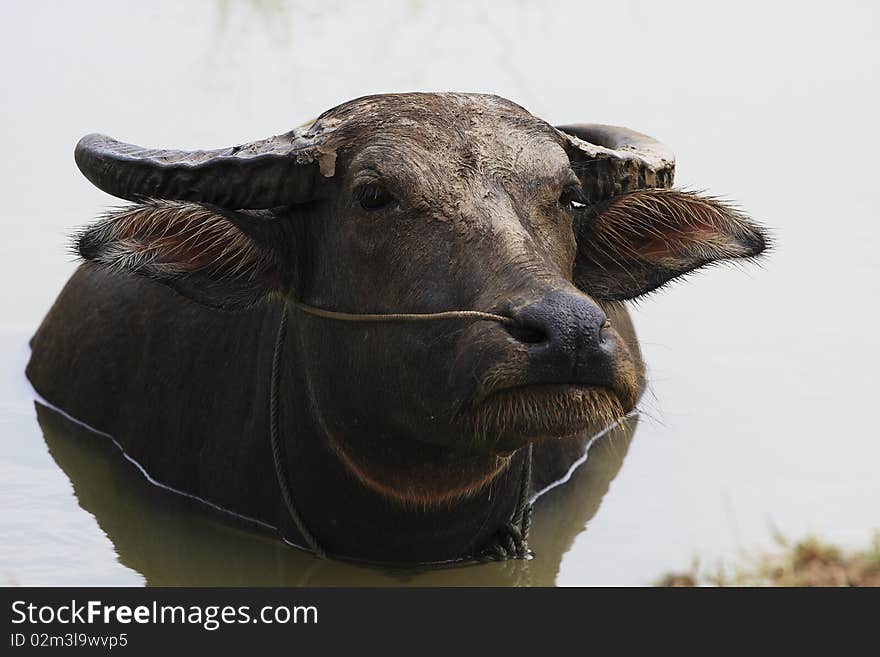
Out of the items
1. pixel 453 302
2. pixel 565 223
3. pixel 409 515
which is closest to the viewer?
pixel 453 302

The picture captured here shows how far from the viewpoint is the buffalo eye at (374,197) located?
18.1 feet

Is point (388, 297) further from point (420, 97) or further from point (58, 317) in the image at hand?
point (58, 317)

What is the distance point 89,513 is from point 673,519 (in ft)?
8.21

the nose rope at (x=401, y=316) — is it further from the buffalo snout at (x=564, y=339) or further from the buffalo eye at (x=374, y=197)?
the buffalo eye at (x=374, y=197)

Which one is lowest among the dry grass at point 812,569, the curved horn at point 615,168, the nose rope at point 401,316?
the dry grass at point 812,569

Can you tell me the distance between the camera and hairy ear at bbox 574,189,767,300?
6137 mm

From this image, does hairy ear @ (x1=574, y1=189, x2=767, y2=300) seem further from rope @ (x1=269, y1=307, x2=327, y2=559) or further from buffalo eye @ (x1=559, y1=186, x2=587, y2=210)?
rope @ (x1=269, y1=307, x2=327, y2=559)

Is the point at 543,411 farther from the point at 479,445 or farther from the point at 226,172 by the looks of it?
the point at 226,172

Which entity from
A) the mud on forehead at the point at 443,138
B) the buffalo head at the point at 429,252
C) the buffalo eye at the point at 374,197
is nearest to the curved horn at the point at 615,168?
the buffalo head at the point at 429,252

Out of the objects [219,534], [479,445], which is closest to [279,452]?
[219,534]

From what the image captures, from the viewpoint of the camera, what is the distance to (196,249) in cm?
595

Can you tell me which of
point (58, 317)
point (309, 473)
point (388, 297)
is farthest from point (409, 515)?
point (58, 317)

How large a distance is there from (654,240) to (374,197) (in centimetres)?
127

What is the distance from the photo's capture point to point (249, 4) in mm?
15180
